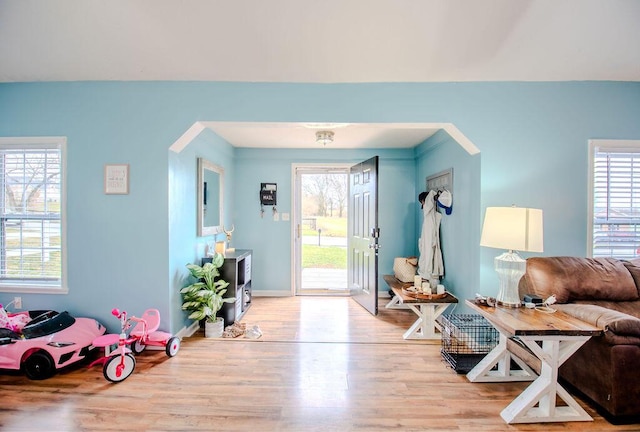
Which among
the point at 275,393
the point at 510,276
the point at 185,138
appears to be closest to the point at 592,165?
the point at 510,276

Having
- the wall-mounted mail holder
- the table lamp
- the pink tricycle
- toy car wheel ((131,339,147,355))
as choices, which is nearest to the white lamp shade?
the table lamp

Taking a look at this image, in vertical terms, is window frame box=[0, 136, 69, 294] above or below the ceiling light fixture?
below

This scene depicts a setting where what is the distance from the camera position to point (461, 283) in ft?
9.68

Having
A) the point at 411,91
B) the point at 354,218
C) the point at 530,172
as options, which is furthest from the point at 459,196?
the point at 354,218

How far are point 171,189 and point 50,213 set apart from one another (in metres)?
1.16

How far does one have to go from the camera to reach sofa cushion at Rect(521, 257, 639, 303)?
6.97 ft

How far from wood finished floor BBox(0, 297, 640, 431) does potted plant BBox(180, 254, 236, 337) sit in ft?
0.62

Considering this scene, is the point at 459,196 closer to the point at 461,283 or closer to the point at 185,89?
the point at 461,283

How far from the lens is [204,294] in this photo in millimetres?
2812

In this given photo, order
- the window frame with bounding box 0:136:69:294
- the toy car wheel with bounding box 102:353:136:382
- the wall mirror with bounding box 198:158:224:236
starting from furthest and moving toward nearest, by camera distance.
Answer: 1. the wall mirror with bounding box 198:158:224:236
2. the window frame with bounding box 0:136:69:294
3. the toy car wheel with bounding box 102:353:136:382

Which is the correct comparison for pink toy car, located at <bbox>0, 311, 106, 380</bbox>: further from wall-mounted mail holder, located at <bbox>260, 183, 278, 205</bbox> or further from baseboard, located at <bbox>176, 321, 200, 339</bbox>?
wall-mounted mail holder, located at <bbox>260, 183, 278, 205</bbox>

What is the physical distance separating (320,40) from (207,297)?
244cm

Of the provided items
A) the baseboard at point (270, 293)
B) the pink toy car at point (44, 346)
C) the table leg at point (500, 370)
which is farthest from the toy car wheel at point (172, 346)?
the table leg at point (500, 370)

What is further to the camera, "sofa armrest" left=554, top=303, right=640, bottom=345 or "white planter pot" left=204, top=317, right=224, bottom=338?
"white planter pot" left=204, top=317, right=224, bottom=338
